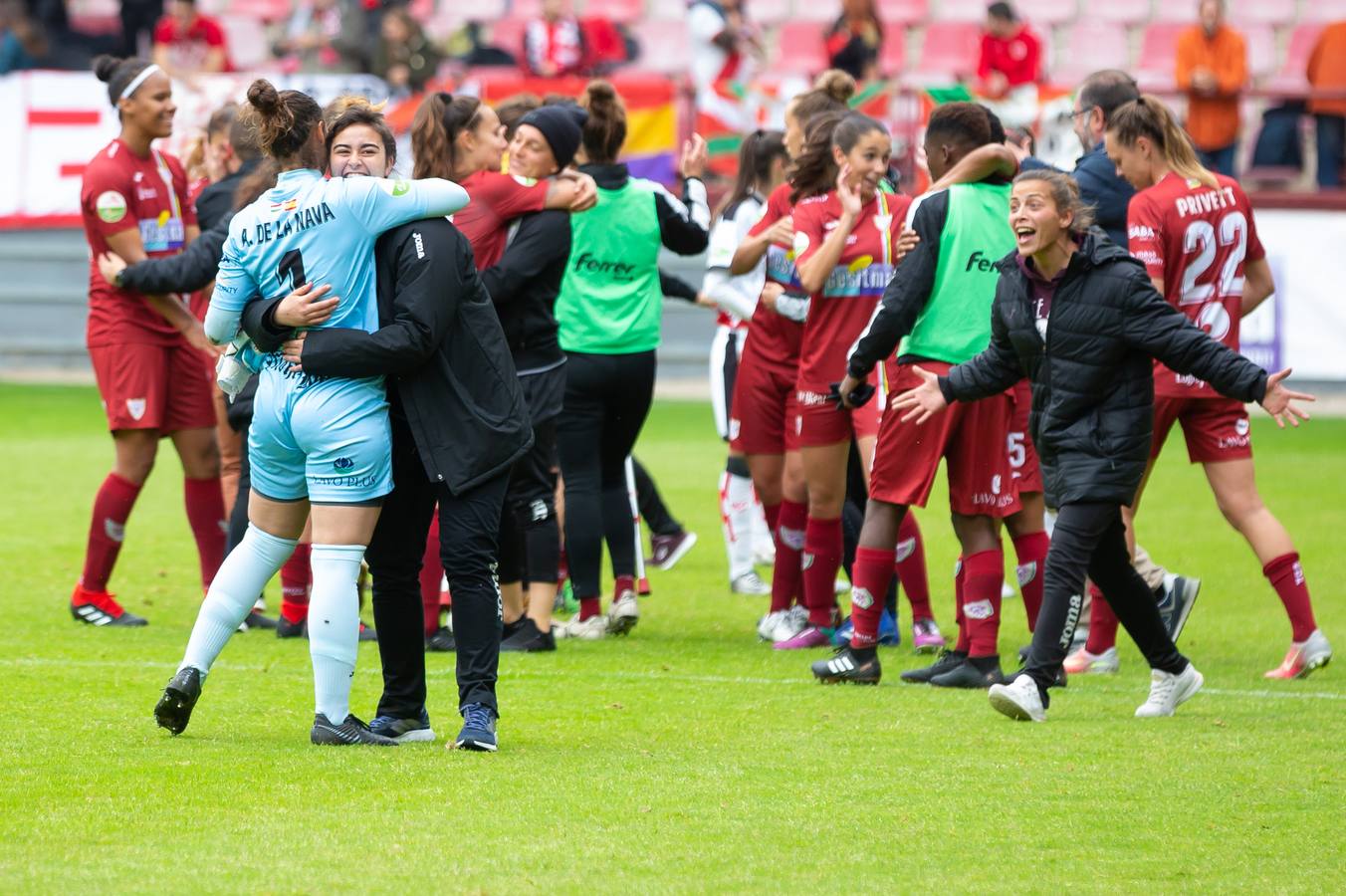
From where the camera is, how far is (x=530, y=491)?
8.20m

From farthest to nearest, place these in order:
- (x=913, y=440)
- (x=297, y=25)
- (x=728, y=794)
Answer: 1. (x=297, y=25)
2. (x=913, y=440)
3. (x=728, y=794)

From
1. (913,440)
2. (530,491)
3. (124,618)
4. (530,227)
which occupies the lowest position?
(124,618)

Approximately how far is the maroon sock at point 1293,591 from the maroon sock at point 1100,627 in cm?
61

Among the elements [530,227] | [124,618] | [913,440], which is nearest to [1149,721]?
[913,440]

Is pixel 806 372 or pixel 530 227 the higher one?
pixel 530 227

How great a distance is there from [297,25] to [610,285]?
1405cm

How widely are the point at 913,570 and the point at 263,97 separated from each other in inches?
149

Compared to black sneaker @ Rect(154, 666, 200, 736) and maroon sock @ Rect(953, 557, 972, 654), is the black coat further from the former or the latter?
maroon sock @ Rect(953, 557, 972, 654)

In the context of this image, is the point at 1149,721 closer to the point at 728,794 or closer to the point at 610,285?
the point at 728,794

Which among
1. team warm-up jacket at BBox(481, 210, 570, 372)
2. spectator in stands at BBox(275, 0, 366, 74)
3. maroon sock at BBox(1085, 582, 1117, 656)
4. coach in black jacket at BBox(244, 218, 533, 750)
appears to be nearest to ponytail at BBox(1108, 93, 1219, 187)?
maroon sock at BBox(1085, 582, 1117, 656)

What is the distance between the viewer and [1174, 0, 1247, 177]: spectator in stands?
727 inches

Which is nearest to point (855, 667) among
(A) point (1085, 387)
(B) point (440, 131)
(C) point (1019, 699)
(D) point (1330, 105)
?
(C) point (1019, 699)

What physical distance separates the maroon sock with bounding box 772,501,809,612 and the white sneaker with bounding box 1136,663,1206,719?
7.11ft

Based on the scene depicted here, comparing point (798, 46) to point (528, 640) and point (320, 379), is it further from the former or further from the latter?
point (320, 379)
